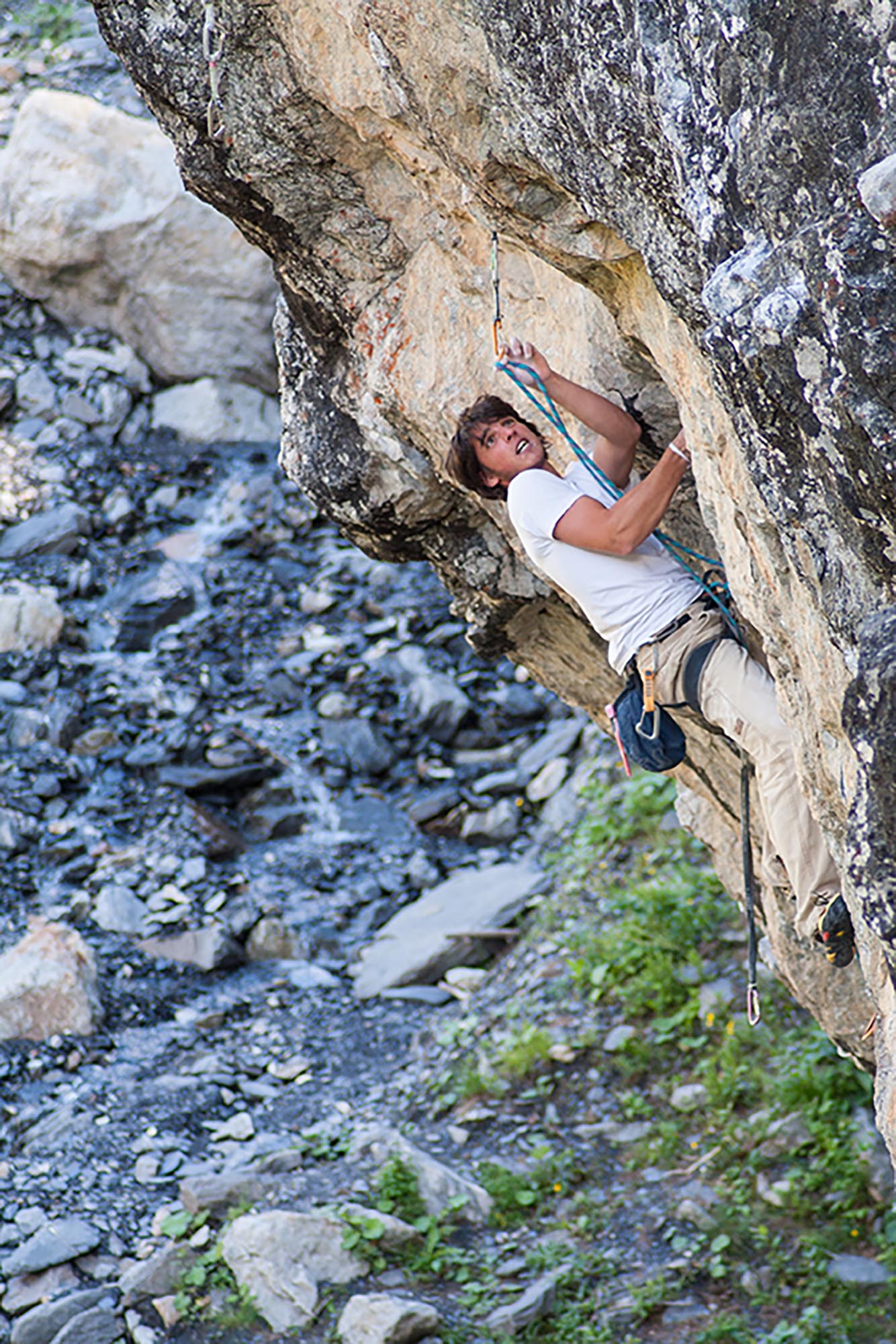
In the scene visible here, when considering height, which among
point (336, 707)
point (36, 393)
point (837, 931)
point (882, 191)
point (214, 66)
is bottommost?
point (336, 707)

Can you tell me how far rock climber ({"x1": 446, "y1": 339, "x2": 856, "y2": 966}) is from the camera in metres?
4.38

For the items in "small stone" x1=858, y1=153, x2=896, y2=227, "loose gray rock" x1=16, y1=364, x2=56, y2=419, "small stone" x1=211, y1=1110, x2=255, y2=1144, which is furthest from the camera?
"loose gray rock" x1=16, y1=364, x2=56, y2=419

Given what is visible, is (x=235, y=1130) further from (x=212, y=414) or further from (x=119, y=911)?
(x=212, y=414)

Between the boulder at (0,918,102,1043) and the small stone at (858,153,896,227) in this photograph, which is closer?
the small stone at (858,153,896,227)

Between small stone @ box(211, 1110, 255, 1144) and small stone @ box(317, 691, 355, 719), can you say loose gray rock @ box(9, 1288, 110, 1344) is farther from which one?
small stone @ box(317, 691, 355, 719)

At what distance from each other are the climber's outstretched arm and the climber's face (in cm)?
22

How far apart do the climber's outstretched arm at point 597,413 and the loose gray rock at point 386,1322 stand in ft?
16.6

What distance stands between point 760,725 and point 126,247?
15.1m

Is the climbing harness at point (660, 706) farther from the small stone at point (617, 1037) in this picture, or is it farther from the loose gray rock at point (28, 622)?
the loose gray rock at point (28, 622)

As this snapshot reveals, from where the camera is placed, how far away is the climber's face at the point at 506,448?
4934 millimetres

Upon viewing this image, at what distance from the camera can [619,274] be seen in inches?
164

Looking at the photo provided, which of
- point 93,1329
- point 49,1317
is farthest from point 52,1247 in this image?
point 93,1329

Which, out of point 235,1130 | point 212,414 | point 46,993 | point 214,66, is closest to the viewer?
point 214,66

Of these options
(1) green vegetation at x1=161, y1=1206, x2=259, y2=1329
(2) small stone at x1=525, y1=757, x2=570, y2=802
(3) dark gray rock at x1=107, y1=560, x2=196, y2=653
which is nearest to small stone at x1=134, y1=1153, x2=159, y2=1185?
(1) green vegetation at x1=161, y1=1206, x2=259, y2=1329
